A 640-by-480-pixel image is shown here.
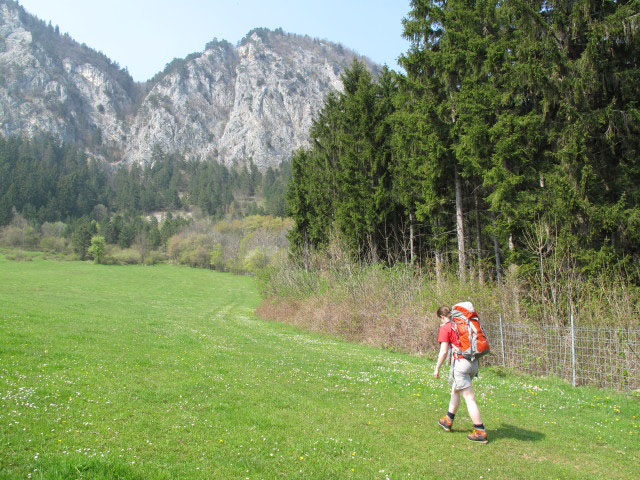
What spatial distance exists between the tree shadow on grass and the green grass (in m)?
0.04

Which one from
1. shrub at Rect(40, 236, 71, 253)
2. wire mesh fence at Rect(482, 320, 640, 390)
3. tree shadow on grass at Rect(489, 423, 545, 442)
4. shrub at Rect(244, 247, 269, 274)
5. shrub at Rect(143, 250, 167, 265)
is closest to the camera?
tree shadow on grass at Rect(489, 423, 545, 442)

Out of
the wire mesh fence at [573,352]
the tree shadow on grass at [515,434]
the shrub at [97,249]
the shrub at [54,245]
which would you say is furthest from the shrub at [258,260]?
the tree shadow on grass at [515,434]

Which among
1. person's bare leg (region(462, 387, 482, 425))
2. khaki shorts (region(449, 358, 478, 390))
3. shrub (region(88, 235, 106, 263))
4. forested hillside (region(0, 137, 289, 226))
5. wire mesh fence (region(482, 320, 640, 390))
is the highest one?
forested hillside (region(0, 137, 289, 226))

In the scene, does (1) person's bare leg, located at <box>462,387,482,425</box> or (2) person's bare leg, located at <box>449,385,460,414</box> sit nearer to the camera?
(1) person's bare leg, located at <box>462,387,482,425</box>

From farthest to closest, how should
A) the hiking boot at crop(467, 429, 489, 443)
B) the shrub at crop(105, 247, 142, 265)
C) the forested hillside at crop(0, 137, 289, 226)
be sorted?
1. the forested hillside at crop(0, 137, 289, 226)
2. the shrub at crop(105, 247, 142, 265)
3. the hiking boot at crop(467, 429, 489, 443)

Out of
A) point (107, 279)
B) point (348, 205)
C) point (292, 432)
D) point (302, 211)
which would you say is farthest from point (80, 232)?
point (292, 432)

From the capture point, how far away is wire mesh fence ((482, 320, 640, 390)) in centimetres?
1034

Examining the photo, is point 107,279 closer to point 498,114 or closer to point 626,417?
point 498,114

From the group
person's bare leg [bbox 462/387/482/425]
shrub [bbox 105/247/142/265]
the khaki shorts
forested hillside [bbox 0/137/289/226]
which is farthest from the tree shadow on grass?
forested hillside [bbox 0/137/289/226]

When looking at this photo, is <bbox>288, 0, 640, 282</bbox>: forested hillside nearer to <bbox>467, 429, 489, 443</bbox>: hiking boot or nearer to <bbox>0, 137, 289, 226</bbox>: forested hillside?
<bbox>467, 429, 489, 443</bbox>: hiking boot

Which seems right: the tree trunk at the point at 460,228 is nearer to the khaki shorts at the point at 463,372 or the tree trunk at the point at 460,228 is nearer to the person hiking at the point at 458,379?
the person hiking at the point at 458,379

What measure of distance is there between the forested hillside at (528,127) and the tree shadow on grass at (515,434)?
746 cm

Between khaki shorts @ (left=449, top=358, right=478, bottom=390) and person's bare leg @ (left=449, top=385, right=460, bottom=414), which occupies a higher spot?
khaki shorts @ (left=449, top=358, right=478, bottom=390)

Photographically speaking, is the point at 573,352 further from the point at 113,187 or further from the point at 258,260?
the point at 113,187
